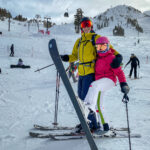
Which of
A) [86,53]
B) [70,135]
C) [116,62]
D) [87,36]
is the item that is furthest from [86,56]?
[70,135]

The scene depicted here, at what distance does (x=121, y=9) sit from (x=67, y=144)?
470ft

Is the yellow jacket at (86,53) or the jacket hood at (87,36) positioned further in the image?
the jacket hood at (87,36)

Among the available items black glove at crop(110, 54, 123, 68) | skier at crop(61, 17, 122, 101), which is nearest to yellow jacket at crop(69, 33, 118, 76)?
skier at crop(61, 17, 122, 101)

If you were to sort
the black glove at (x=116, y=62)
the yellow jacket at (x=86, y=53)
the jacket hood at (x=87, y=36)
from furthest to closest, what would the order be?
the jacket hood at (x=87, y=36) → the yellow jacket at (x=86, y=53) → the black glove at (x=116, y=62)

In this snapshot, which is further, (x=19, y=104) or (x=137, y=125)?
(x=19, y=104)

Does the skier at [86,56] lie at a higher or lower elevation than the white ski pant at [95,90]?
higher

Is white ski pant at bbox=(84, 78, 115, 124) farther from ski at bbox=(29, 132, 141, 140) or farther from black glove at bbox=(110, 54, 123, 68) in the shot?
ski at bbox=(29, 132, 141, 140)

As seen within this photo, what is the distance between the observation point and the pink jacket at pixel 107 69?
2.44m

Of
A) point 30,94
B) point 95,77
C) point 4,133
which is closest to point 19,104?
point 30,94

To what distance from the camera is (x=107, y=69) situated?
250 cm

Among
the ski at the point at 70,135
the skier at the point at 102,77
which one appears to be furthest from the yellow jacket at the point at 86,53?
the ski at the point at 70,135

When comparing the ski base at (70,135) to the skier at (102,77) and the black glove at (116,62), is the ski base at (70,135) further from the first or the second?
the black glove at (116,62)

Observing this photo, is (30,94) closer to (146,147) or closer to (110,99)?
(110,99)

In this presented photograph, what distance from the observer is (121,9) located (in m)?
130
